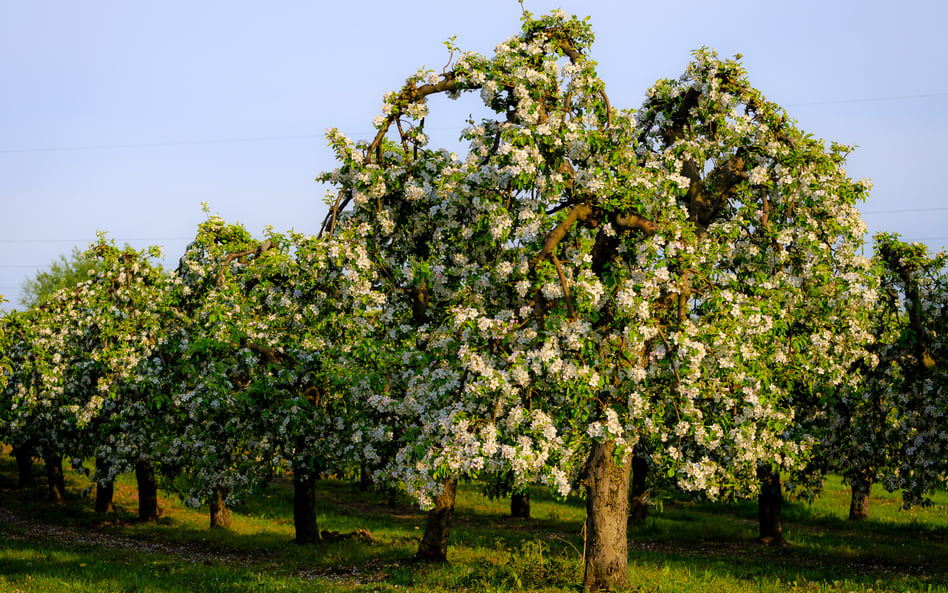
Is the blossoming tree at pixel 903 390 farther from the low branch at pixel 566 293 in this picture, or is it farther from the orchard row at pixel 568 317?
the low branch at pixel 566 293

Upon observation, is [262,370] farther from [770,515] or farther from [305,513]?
[770,515]

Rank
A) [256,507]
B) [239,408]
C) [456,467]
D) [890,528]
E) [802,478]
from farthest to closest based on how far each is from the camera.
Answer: [256,507]
[890,528]
[802,478]
[239,408]
[456,467]

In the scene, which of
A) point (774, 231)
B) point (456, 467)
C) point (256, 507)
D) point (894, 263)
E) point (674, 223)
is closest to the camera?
point (456, 467)

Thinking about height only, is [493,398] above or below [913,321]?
below

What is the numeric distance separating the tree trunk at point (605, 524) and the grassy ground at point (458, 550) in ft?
2.12

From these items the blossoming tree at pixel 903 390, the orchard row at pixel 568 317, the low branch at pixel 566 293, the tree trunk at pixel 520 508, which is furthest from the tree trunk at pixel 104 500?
the blossoming tree at pixel 903 390

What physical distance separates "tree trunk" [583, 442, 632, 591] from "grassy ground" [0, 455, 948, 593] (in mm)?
647

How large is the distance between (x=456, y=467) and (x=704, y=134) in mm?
11755

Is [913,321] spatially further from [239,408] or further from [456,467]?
[239,408]

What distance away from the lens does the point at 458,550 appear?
81.0 ft

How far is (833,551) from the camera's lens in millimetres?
26609

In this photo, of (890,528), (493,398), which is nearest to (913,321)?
(493,398)

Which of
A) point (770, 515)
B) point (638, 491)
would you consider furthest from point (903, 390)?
point (638, 491)

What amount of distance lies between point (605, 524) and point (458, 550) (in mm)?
9767
